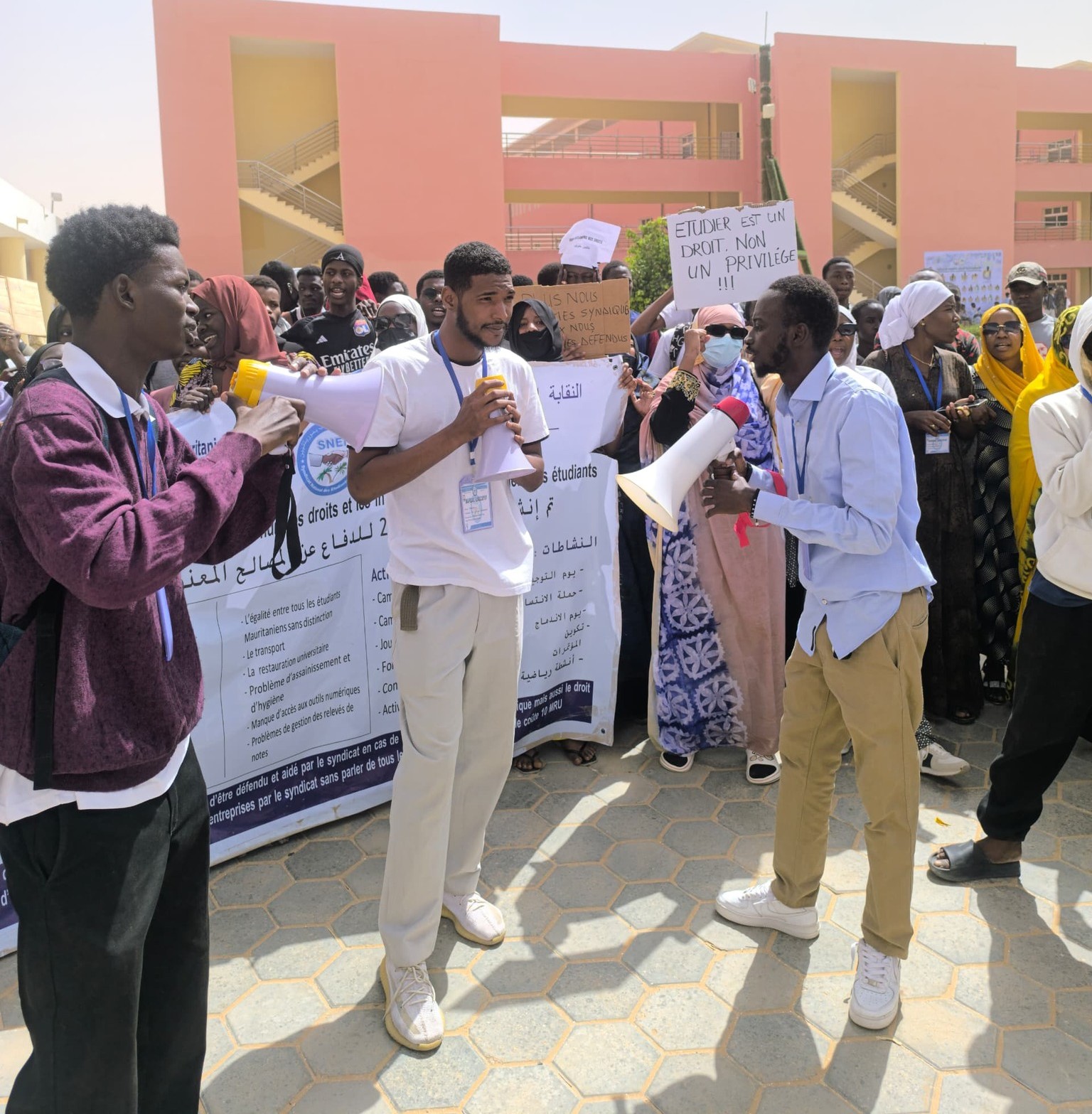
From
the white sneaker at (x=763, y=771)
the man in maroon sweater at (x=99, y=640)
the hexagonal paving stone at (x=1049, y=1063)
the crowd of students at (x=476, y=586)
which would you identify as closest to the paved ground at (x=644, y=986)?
the hexagonal paving stone at (x=1049, y=1063)

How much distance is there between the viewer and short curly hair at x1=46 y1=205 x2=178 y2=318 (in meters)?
1.55

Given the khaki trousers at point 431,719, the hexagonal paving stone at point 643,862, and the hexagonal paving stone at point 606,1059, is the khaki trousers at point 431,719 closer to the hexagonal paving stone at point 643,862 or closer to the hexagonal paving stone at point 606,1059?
the hexagonal paving stone at point 606,1059

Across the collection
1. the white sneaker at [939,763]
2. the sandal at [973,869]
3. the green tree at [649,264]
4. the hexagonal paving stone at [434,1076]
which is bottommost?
the hexagonal paving stone at [434,1076]

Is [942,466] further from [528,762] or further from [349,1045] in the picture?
[349,1045]

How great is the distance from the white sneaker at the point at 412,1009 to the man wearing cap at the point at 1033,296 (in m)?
5.03

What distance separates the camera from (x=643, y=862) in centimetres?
334

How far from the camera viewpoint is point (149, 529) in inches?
57.0

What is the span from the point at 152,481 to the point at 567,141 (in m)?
33.9

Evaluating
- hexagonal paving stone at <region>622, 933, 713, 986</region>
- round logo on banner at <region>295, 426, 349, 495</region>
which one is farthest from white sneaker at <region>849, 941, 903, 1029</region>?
round logo on banner at <region>295, 426, 349, 495</region>

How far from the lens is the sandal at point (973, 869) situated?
3.15 m

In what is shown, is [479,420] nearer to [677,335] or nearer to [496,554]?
[496,554]

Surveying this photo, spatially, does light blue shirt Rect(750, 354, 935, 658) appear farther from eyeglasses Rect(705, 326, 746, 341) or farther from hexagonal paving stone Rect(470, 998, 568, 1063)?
eyeglasses Rect(705, 326, 746, 341)

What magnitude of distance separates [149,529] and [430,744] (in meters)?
1.24

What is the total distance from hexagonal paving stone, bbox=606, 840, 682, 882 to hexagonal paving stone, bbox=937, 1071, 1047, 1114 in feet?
3.69
